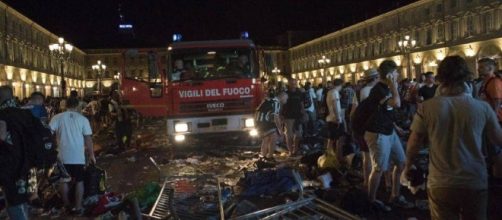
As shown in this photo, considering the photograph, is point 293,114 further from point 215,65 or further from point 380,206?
point 380,206

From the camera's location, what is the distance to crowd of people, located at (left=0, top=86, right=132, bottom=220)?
5.42 m

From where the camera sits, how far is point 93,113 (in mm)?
20609

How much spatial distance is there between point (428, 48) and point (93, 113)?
166 feet

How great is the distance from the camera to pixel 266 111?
12.8m

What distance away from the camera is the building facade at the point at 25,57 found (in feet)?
188

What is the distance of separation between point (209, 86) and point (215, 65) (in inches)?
21.9

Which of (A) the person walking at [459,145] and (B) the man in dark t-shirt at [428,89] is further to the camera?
(B) the man in dark t-shirt at [428,89]

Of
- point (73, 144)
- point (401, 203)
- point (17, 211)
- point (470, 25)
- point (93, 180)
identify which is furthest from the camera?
point (470, 25)

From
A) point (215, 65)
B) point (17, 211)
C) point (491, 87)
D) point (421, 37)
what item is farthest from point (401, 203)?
point (421, 37)

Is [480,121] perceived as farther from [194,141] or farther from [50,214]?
[194,141]

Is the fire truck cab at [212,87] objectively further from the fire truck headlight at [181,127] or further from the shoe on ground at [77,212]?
the shoe on ground at [77,212]

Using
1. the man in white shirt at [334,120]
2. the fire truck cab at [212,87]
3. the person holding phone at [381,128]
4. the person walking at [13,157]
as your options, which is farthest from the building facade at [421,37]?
the person walking at [13,157]

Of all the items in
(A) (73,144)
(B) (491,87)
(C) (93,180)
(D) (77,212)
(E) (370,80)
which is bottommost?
(D) (77,212)

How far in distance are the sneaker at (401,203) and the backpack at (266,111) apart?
16.8ft
